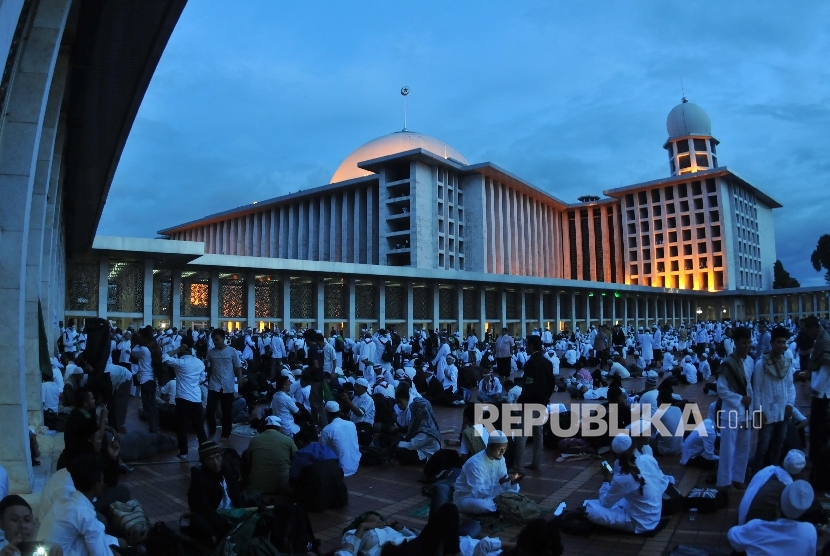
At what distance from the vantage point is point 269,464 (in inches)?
234

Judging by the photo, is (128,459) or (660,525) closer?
(660,525)

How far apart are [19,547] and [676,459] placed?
6.74 metres

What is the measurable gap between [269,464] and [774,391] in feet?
15.4

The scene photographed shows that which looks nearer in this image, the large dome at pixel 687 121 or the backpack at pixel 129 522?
the backpack at pixel 129 522

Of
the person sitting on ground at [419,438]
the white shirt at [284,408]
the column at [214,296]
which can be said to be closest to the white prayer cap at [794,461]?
the person sitting on ground at [419,438]

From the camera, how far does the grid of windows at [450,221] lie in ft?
Result: 138

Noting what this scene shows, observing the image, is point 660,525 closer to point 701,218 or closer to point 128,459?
point 128,459

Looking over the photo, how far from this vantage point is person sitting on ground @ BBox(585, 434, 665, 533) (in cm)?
473

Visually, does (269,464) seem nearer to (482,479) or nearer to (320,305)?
(482,479)

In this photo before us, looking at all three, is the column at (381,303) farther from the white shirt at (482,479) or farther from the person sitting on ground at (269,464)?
the white shirt at (482,479)

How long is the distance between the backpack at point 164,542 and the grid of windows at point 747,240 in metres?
57.6

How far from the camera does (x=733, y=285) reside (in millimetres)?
52469

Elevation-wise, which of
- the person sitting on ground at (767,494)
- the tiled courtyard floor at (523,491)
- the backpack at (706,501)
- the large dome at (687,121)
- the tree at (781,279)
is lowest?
the tiled courtyard floor at (523,491)

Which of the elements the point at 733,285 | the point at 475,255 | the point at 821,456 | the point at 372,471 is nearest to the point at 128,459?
the point at 372,471
